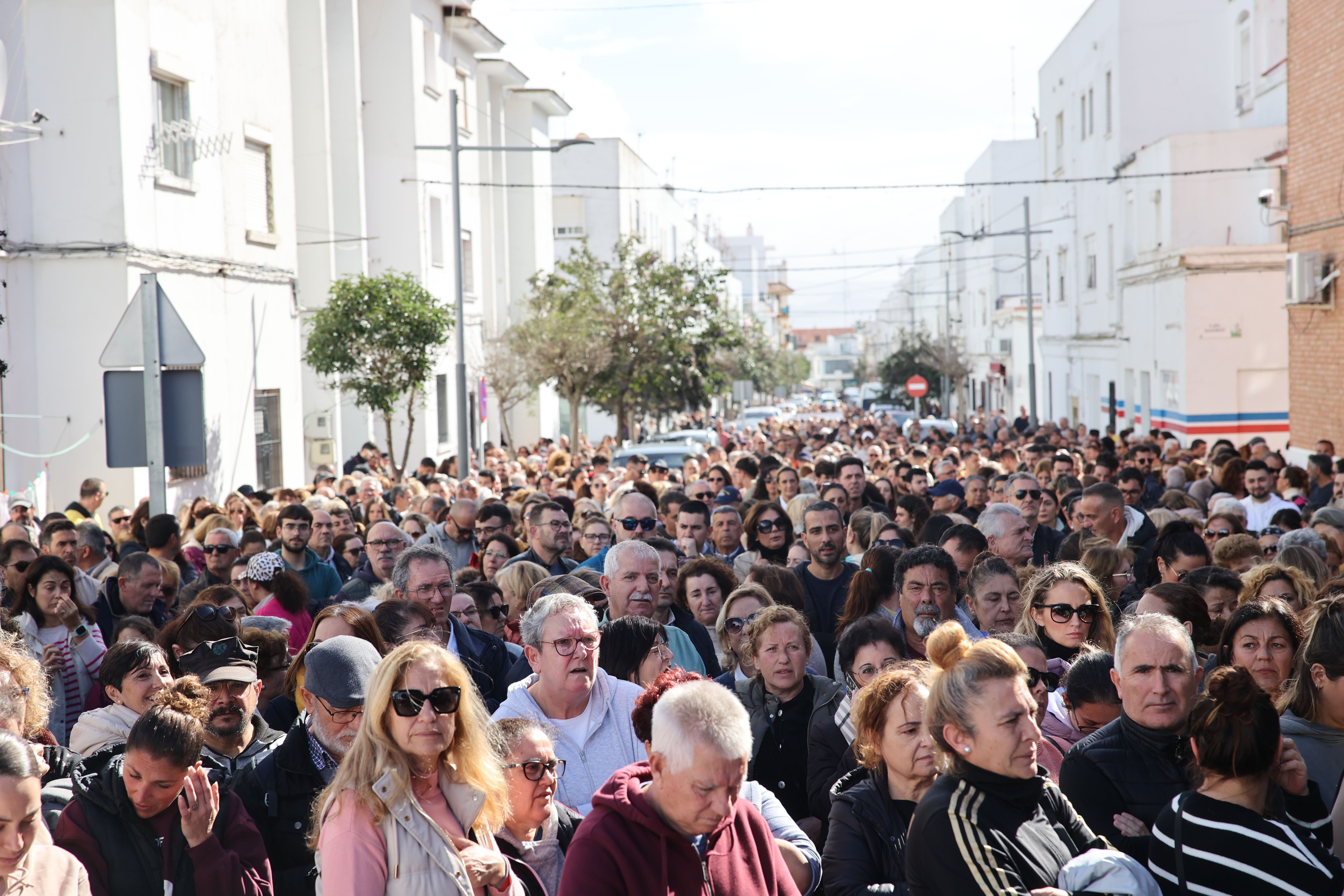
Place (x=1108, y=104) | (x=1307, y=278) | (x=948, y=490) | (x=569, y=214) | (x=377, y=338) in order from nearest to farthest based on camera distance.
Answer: (x=948, y=490) < (x=1307, y=278) < (x=377, y=338) < (x=1108, y=104) < (x=569, y=214)

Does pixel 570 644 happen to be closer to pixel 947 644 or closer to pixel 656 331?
pixel 947 644

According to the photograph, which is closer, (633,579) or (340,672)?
(340,672)

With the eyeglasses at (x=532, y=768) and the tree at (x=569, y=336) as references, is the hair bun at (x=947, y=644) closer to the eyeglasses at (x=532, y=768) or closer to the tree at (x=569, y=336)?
the eyeglasses at (x=532, y=768)

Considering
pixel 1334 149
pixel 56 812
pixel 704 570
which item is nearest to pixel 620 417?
pixel 1334 149

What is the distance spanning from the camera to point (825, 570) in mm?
9227

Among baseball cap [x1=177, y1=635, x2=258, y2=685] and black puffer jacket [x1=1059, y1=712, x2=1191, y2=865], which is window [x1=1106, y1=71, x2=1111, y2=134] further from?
baseball cap [x1=177, y1=635, x2=258, y2=685]

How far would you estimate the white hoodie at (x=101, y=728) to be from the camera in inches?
212

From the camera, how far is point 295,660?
601 cm

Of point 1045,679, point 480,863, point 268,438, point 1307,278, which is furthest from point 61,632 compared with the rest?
point 1307,278

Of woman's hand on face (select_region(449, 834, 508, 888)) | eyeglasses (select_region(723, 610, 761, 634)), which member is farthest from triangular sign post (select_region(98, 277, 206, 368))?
woman's hand on face (select_region(449, 834, 508, 888))

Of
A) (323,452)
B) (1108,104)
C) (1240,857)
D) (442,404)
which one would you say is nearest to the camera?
(1240,857)

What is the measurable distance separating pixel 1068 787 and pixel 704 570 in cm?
379

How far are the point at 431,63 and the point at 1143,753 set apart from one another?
28.9 m

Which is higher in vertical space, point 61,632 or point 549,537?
point 549,537
